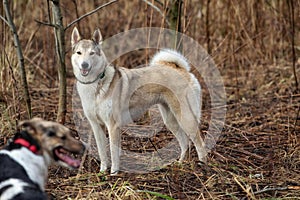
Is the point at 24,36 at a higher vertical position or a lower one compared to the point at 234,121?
higher

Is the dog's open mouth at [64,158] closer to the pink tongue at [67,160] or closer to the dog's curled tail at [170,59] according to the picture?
the pink tongue at [67,160]

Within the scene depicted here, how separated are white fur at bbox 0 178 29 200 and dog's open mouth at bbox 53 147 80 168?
333 millimetres

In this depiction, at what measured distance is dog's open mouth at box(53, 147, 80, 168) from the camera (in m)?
3.51

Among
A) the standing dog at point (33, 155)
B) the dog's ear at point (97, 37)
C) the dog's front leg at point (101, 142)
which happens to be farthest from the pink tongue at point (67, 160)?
the dog's ear at point (97, 37)

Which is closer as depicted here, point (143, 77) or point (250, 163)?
point (250, 163)

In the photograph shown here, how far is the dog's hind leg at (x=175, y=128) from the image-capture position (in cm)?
575

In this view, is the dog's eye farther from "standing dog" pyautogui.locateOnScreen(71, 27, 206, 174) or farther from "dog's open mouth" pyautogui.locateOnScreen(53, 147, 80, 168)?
"standing dog" pyautogui.locateOnScreen(71, 27, 206, 174)

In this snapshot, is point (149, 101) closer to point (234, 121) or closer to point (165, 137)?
point (165, 137)

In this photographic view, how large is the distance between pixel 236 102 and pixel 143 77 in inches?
88.8

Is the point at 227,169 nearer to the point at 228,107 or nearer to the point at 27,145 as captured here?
the point at 27,145

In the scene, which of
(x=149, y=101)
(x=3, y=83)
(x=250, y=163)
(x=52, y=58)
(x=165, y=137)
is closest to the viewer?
(x=250, y=163)

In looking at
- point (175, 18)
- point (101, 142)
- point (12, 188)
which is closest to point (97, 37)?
point (101, 142)

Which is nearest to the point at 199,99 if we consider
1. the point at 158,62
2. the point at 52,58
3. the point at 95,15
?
the point at 158,62

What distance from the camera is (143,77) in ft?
18.0
